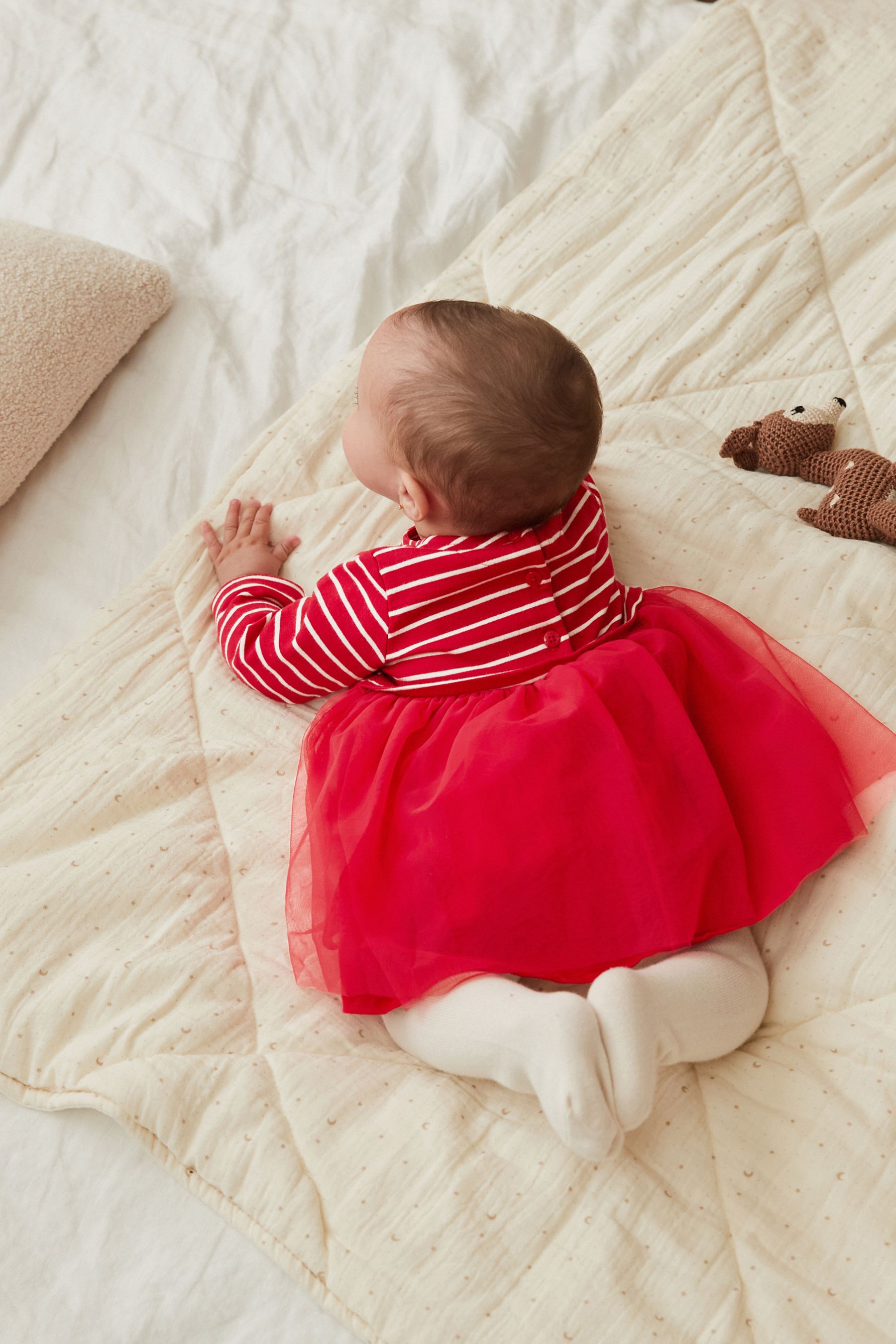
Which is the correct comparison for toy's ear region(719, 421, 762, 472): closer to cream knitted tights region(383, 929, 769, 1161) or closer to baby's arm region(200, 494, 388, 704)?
baby's arm region(200, 494, 388, 704)

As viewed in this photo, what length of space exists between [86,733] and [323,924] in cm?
33

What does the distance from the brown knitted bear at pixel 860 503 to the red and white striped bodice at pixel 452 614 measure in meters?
0.23

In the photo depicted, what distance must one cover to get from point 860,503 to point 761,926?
1.43 ft

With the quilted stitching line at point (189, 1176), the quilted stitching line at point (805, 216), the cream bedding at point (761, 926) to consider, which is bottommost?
the quilted stitching line at point (189, 1176)

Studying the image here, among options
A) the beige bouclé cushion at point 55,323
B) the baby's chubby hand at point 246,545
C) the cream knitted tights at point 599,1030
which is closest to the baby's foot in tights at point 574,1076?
the cream knitted tights at point 599,1030

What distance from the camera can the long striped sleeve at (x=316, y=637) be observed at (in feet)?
3.15

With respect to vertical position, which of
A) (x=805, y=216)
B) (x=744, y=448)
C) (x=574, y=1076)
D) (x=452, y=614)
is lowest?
(x=574, y=1076)

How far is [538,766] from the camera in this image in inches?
33.7

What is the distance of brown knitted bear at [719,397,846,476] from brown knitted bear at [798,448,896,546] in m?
0.05

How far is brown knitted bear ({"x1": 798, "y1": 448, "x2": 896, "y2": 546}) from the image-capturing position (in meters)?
1.03

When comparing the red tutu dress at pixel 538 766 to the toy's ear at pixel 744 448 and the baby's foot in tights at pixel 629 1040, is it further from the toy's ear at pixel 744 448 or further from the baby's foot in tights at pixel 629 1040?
the toy's ear at pixel 744 448

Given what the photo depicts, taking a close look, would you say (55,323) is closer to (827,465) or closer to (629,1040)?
(827,465)

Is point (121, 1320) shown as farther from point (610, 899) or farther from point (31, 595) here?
point (31, 595)

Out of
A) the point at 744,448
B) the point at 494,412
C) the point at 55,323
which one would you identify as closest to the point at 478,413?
the point at 494,412
